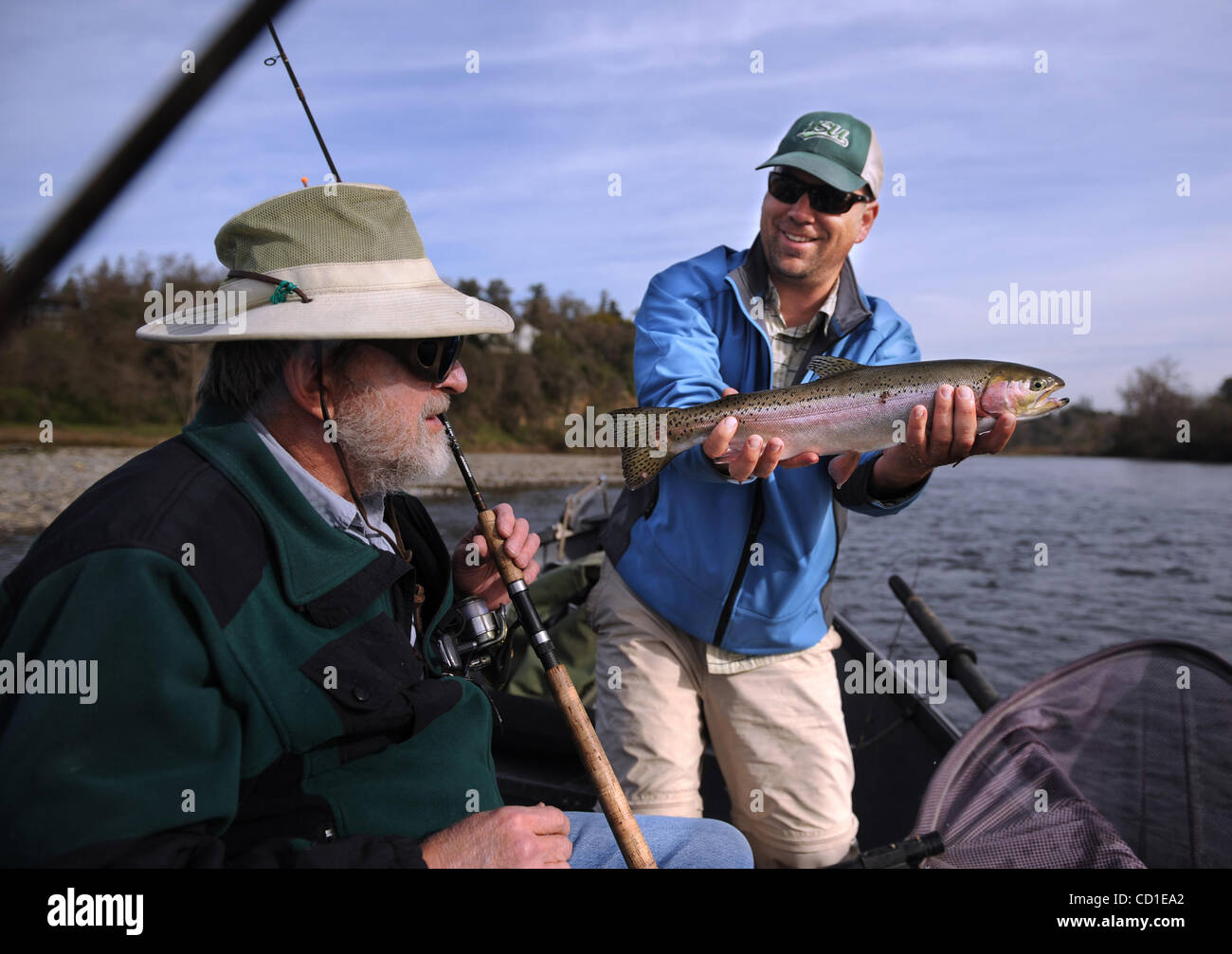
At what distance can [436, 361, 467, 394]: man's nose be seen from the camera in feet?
8.11

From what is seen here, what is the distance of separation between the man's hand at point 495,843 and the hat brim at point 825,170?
274 centimetres

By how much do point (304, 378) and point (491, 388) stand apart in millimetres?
73959

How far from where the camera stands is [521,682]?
5.70 meters

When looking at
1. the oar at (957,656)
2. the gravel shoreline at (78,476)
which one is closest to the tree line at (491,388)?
the gravel shoreline at (78,476)

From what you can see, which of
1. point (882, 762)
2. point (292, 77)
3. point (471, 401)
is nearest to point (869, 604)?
point (882, 762)

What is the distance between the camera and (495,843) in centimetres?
190

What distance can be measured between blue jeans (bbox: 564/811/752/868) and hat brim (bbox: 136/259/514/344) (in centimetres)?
149

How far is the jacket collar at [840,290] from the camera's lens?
151 inches

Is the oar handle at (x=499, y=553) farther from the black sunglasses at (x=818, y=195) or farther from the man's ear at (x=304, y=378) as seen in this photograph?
the black sunglasses at (x=818, y=195)

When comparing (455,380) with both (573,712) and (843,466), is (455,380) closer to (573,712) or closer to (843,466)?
(573,712)


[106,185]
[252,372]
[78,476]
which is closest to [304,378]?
[252,372]

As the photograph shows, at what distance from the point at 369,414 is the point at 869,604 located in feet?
52.2
